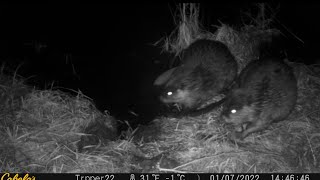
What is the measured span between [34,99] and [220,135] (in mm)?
2864

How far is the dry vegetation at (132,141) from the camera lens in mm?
4578

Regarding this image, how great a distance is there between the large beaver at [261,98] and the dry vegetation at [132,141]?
177 mm

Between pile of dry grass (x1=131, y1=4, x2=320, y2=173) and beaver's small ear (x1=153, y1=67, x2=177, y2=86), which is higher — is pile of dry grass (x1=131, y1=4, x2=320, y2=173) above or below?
below

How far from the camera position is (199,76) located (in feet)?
19.7

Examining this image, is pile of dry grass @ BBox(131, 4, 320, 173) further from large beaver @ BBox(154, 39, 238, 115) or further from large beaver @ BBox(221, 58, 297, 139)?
large beaver @ BBox(154, 39, 238, 115)

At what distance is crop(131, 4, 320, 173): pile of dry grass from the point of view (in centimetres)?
459

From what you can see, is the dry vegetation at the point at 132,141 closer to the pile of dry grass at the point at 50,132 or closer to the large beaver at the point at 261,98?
the pile of dry grass at the point at 50,132

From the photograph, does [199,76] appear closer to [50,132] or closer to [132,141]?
[132,141]

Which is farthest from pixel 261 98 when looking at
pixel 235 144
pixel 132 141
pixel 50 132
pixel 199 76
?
pixel 50 132

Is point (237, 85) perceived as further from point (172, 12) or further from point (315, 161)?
point (172, 12)

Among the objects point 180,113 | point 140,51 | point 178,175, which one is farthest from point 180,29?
point 178,175

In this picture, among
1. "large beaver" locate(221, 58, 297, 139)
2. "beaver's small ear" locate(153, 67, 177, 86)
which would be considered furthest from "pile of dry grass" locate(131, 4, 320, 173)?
"beaver's small ear" locate(153, 67, 177, 86)

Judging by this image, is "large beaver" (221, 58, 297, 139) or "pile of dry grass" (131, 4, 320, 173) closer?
"pile of dry grass" (131, 4, 320, 173)

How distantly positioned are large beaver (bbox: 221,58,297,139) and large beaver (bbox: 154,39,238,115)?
487 millimetres
